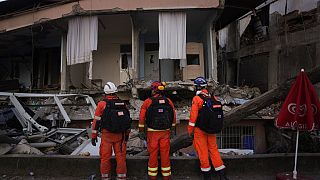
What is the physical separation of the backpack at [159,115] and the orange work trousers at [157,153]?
149mm

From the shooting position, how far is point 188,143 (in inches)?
262

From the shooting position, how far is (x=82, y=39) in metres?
11.4

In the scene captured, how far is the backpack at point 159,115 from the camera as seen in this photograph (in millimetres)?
5422

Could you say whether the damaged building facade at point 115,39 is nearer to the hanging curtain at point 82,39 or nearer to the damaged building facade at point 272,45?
the hanging curtain at point 82,39

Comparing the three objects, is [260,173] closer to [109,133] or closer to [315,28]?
[109,133]

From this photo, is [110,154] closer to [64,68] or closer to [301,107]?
[301,107]

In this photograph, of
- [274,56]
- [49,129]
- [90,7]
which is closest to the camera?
[49,129]

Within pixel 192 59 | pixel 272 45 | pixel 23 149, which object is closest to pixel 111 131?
pixel 23 149

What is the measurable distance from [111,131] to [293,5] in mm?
11188

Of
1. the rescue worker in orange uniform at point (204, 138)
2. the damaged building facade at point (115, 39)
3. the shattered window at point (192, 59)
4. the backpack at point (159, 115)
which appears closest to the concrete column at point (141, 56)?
the damaged building facade at point (115, 39)

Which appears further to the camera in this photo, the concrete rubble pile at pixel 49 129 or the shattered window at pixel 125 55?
the shattered window at pixel 125 55

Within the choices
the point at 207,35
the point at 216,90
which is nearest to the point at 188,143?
the point at 216,90

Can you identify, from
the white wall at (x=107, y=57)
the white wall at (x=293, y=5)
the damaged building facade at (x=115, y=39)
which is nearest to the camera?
the damaged building facade at (x=115, y=39)

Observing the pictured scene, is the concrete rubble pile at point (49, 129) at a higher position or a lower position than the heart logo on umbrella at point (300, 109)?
lower
